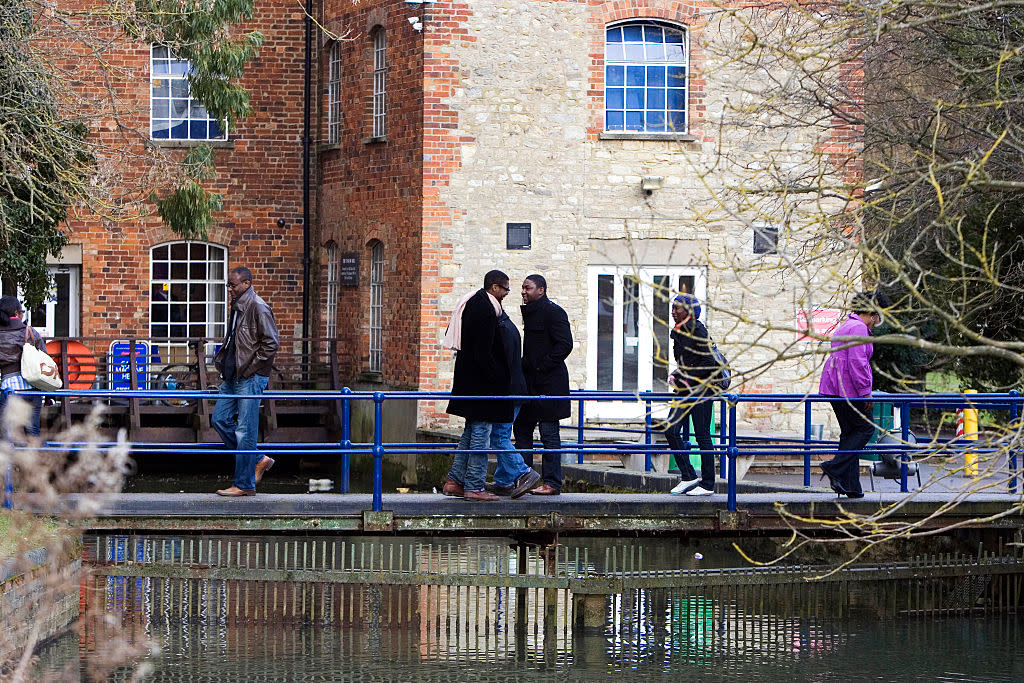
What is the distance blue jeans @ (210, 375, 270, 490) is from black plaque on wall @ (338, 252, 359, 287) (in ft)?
38.0

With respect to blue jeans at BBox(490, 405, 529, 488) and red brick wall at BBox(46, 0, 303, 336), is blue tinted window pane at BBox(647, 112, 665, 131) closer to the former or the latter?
red brick wall at BBox(46, 0, 303, 336)

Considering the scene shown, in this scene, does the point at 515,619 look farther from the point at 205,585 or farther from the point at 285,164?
the point at 285,164

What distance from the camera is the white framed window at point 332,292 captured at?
26.5 metres

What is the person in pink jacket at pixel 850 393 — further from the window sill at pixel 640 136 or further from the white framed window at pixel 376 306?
the white framed window at pixel 376 306

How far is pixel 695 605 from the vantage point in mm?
16312

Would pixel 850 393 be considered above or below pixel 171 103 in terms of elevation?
below

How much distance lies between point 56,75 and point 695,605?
8627 mm

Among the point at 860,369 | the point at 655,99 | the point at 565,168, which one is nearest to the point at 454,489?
the point at 860,369

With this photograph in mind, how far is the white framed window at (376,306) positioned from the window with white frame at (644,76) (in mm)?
4189

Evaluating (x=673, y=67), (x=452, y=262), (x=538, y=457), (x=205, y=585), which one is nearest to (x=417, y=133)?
(x=452, y=262)

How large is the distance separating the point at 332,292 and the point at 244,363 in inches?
522

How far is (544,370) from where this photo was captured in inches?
551

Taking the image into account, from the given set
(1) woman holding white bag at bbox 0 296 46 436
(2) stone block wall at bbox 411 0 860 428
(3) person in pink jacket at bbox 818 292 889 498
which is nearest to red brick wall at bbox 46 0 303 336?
(2) stone block wall at bbox 411 0 860 428

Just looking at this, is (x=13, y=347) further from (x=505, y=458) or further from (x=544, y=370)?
(x=544, y=370)
